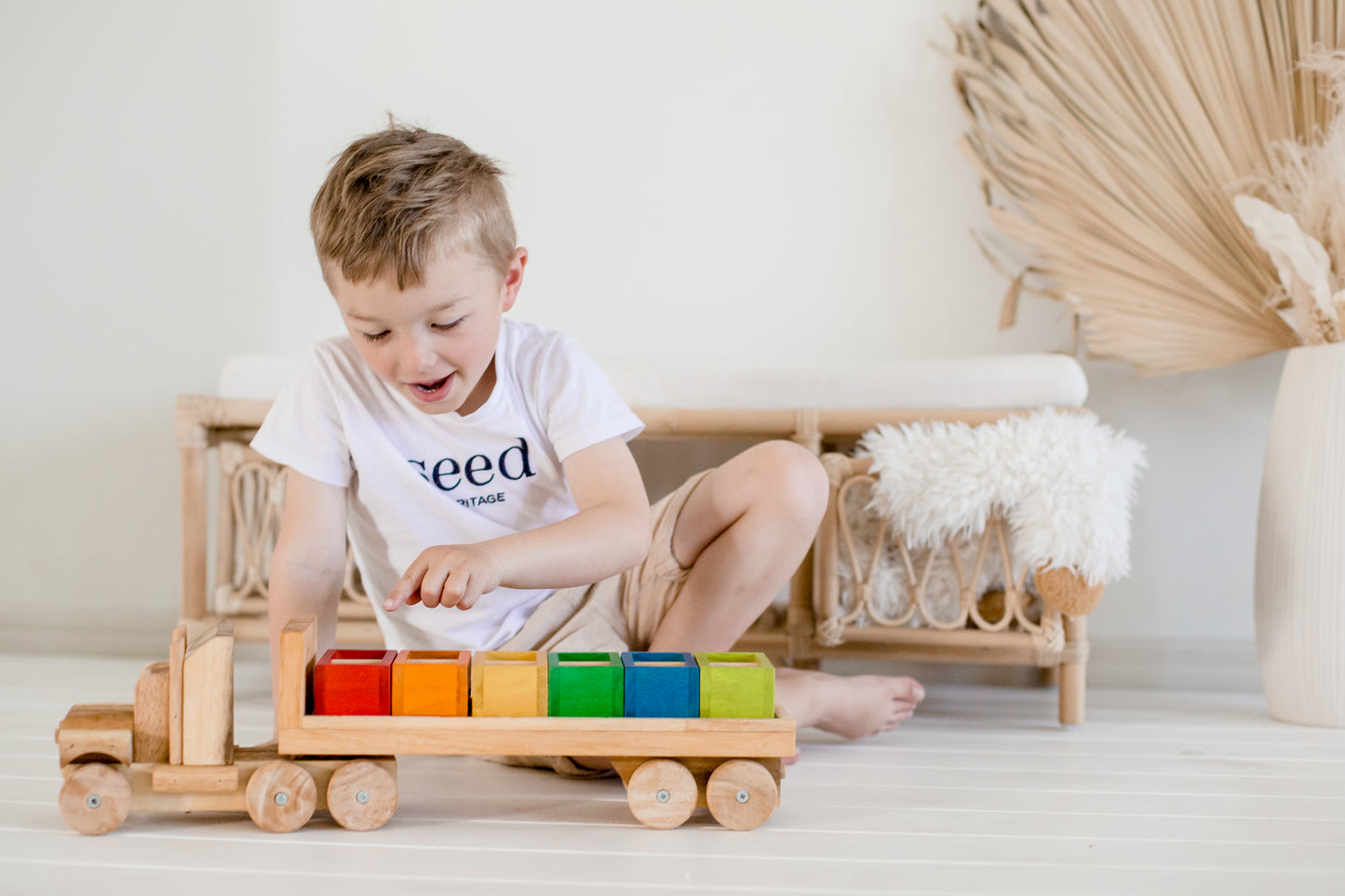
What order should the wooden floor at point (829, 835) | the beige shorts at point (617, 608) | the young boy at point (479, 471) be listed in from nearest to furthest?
the wooden floor at point (829, 835) < the young boy at point (479, 471) < the beige shorts at point (617, 608)

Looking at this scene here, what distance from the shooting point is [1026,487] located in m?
1.14

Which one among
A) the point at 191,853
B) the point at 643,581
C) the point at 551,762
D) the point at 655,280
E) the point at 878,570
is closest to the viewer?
the point at 191,853

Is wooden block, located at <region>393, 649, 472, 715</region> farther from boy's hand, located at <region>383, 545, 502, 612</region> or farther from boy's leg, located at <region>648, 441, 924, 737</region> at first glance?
boy's leg, located at <region>648, 441, 924, 737</region>

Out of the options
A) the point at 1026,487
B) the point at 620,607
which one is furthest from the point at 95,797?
the point at 1026,487

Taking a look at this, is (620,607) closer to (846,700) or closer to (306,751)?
(846,700)

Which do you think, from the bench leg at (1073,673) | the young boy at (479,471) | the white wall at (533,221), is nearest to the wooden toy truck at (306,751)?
the young boy at (479,471)

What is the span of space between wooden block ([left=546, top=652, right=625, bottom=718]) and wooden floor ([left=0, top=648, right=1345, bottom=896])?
0.28 feet

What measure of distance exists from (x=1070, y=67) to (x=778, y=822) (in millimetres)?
1131

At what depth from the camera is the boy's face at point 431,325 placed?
84 cm

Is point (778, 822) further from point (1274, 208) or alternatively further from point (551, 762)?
point (1274, 208)

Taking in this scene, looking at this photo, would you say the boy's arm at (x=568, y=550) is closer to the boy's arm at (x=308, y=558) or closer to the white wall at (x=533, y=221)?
the boy's arm at (x=308, y=558)

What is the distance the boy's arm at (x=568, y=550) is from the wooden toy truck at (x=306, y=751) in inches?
3.3

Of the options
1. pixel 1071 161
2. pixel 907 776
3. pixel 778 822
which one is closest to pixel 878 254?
pixel 1071 161

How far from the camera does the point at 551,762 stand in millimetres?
931
